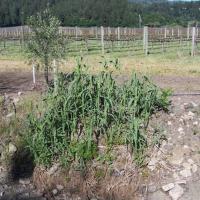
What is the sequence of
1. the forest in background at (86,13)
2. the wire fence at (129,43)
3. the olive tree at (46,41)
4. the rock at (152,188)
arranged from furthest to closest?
the forest in background at (86,13) → the wire fence at (129,43) → the olive tree at (46,41) → the rock at (152,188)

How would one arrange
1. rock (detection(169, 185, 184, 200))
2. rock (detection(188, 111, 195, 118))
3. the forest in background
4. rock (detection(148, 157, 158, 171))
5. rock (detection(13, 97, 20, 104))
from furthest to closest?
the forest in background < rock (detection(13, 97, 20, 104)) < rock (detection(188, 111, 195, 118)) < rock (detection(148, 157, 158, 171)) < rock (detection(169, 185, 184, 200))

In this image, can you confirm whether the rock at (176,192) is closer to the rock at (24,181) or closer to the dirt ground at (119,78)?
the rock at (24,181)

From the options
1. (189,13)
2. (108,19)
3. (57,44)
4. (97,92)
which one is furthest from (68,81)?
(189,13)

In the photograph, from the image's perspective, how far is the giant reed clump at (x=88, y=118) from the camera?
5.36 meters

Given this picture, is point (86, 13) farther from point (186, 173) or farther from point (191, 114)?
point (186, 173)

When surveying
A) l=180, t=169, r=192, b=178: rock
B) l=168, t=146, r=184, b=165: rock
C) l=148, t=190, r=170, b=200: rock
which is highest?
l=168, t=146, r=184, b=165: rock

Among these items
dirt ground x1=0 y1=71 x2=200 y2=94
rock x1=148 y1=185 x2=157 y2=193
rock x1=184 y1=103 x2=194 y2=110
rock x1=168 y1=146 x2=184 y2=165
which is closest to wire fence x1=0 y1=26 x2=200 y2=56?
dirt ground x1=0 y1=71 x2=200 y2=94

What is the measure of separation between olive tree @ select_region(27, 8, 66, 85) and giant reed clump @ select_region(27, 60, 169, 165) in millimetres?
3961

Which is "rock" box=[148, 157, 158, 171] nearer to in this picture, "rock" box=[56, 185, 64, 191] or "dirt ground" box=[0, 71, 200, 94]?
"rock" box=[56, 185, 64, 191]

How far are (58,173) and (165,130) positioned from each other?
1.40m

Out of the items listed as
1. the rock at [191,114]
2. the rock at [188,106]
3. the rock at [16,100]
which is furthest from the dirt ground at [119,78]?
the rock at [191,114]

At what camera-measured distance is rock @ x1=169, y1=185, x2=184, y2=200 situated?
196 inches

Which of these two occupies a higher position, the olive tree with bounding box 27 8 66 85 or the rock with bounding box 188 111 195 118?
the olive tree with bounding box 27 8 66 85

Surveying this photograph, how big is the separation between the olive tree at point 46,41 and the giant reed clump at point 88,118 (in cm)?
396
